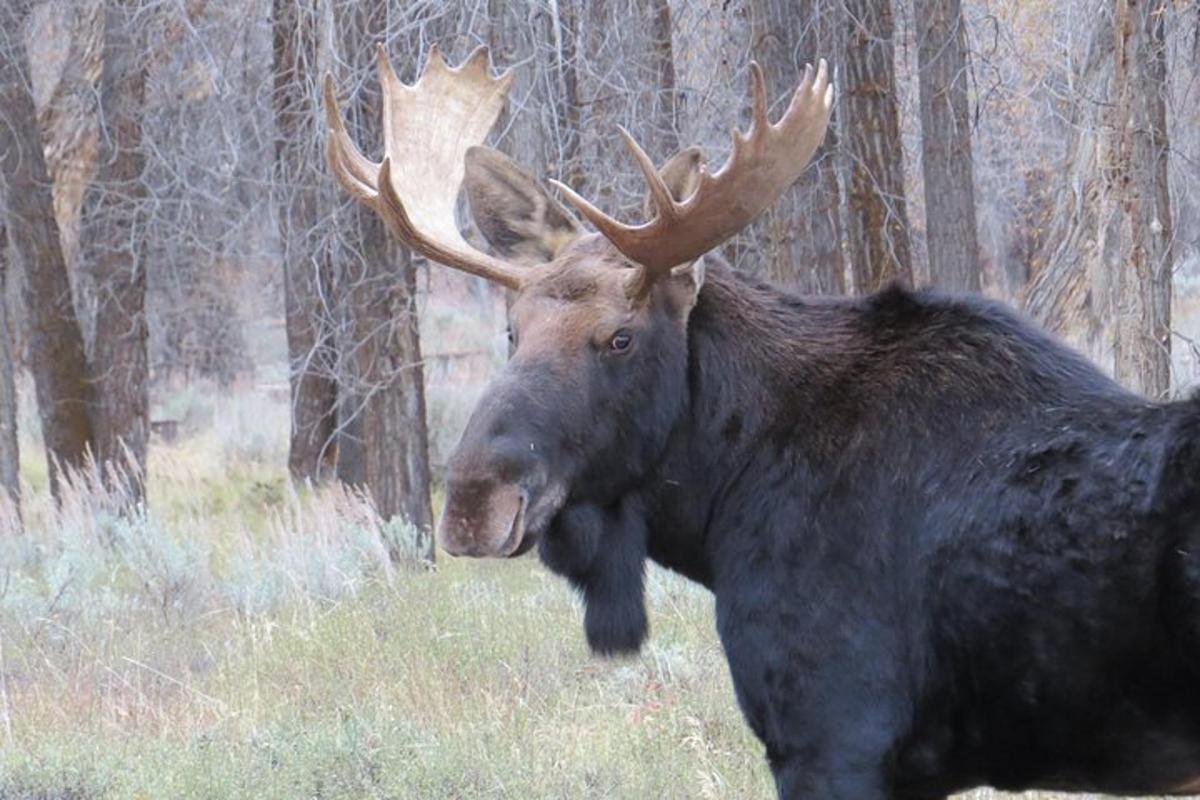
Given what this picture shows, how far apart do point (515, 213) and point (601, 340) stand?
0.83 m

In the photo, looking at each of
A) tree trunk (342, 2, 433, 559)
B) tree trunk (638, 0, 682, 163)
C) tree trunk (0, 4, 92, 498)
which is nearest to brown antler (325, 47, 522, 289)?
tree trunk (638, 0, 682, 163)

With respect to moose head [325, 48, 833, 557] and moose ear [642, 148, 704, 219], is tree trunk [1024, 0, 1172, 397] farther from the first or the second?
moose ear [642, 148, 704, 219]

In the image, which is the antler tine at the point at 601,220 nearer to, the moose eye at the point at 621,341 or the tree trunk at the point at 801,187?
the moose eye at the point at 621,341

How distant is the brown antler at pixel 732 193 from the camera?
4.79m

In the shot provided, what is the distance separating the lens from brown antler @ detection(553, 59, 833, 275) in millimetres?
4785

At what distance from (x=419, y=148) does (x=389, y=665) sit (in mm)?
2906

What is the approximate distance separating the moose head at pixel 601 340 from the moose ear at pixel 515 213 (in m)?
0.14

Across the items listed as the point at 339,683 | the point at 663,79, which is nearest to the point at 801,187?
the point at 663,79

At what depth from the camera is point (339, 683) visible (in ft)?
25.3

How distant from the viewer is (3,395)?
53.7 ft

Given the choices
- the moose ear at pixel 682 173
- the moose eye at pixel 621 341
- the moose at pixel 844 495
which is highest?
the moose ear at pixel 682 173

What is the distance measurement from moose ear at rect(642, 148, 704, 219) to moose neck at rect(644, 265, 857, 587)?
0.29m

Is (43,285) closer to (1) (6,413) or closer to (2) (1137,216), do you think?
(1) (6,413)

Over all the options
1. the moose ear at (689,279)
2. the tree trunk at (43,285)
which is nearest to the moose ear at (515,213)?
the moose ear at (689,279)
